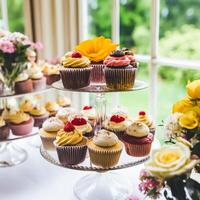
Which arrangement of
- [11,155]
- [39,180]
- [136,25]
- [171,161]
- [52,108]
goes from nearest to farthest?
[171,161] < [39,180] < [11,155] < [52,108] < [136,25]

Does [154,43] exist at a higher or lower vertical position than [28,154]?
higher

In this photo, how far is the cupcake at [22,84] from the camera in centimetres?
164

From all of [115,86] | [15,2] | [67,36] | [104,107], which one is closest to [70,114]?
[104,107]

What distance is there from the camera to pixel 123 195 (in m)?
1.34

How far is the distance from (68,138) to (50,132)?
184mm

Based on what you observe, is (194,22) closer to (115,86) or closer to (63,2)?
(63,2)

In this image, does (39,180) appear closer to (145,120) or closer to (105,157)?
(105,157)

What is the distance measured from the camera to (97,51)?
1.37 metres

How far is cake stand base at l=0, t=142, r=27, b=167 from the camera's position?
65.5 inches

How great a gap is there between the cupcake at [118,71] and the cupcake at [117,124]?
0.51 ft

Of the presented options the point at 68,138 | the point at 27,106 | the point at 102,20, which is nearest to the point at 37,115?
the point at 27,106

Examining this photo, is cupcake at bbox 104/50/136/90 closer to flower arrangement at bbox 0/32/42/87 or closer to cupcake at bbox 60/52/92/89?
cupcake at bbox 60/52/92/89

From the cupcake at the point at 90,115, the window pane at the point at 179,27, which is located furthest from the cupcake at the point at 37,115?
the window pane at the point at 179,27

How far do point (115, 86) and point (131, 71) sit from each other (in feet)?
0.27
